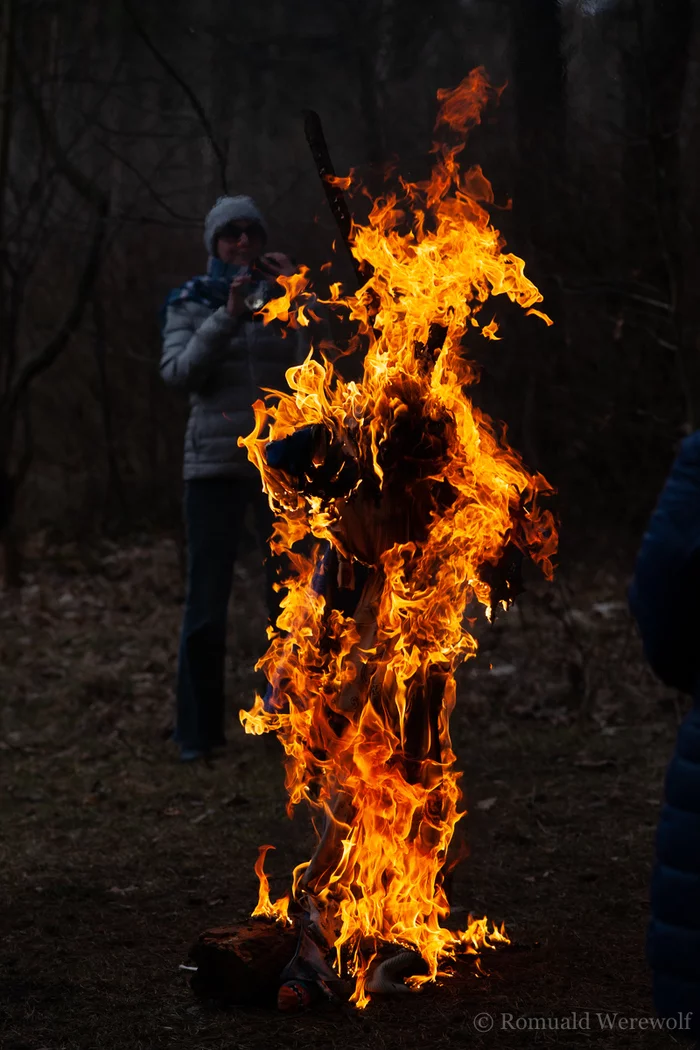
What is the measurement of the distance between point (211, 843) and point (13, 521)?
8619 millimetres

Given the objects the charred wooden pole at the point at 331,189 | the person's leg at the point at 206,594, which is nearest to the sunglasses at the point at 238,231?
the person's leg at the point at 206,594

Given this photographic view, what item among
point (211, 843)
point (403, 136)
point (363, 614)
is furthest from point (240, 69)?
point (363, 614)

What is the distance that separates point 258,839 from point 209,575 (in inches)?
67.2

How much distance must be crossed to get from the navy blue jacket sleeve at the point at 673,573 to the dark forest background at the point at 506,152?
5378 millimetres

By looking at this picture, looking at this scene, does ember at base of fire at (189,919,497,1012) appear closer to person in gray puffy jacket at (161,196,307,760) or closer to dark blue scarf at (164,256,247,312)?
person in gray puffy jacket at (161,196,307,760)

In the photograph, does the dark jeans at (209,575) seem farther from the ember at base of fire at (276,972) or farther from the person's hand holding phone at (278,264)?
the ember at base of fire at (276,972)

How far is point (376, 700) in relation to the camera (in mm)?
4348

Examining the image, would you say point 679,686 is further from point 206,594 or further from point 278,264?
point 206,594

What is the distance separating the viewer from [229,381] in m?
7.30

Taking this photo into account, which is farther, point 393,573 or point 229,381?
point 229,381

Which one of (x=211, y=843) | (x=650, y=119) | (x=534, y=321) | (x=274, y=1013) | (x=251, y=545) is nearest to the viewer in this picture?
(x=274, y=1013)

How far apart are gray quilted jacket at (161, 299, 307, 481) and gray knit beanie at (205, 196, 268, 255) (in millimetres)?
455

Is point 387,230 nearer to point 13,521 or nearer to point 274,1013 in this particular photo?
point 274,1013

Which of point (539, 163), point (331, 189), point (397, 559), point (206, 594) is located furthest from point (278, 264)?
point (539, 163)
